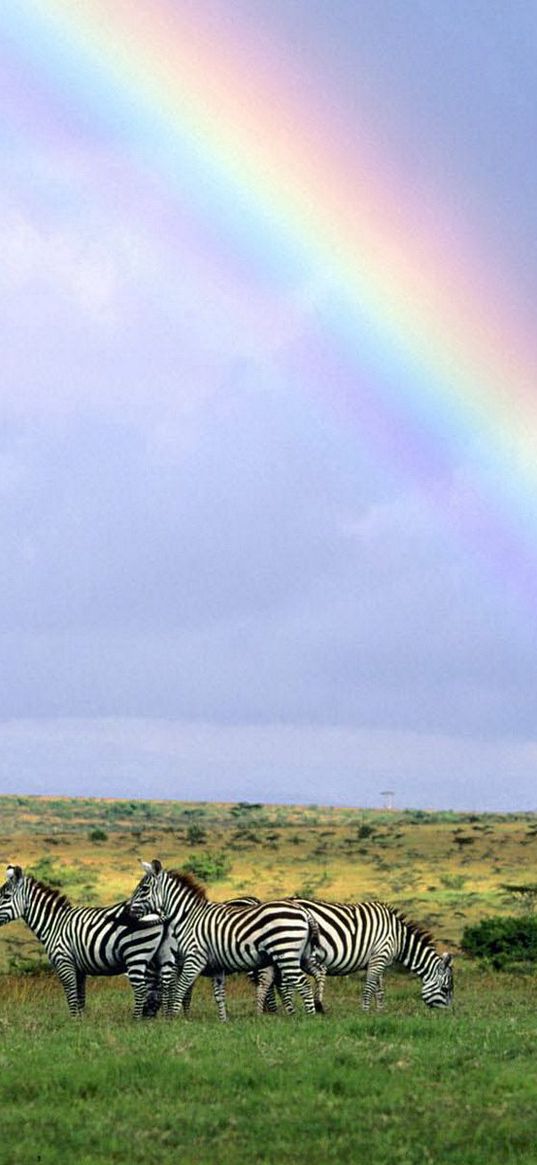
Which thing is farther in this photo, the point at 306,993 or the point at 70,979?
the point at 70,979

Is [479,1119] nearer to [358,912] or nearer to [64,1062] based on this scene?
[64,1062]

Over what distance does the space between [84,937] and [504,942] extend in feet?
57.3

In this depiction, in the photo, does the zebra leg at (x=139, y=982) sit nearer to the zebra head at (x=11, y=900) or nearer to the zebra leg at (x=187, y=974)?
the zebra leg at (x=187, y=974)

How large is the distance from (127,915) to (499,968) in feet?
49.5

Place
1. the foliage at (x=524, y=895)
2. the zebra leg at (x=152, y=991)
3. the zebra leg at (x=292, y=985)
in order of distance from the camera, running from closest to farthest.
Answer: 1. the zebra leg at (x=292, y=985)
2. the zebra leg at (x=152, y=991)
3. the foliage at (x=524, y=895)

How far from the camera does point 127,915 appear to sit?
2466cm

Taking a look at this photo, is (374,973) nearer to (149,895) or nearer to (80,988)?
(149,895)

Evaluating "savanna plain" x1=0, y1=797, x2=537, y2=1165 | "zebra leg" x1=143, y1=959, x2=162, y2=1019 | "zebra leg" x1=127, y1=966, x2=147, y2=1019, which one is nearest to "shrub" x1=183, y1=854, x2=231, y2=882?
"savanna plain" x1=0, y1=797, x2=537, y2=1165

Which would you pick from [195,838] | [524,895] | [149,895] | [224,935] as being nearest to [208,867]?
[524,895]

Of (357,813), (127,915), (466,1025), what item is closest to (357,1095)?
(466,1025)

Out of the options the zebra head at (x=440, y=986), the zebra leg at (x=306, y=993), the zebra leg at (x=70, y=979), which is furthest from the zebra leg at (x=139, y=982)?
the zebra head at (x=440, y=986)

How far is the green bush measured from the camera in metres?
36.9

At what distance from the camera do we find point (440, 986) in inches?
1001

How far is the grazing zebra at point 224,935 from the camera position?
78.2 ft
